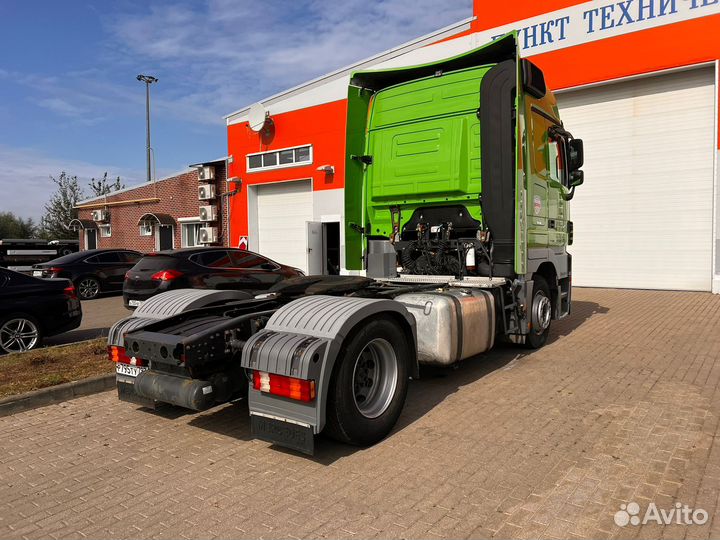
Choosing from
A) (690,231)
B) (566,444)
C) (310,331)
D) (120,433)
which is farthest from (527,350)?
(690,231)

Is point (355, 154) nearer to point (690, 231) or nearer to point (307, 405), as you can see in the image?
point (307, 405)

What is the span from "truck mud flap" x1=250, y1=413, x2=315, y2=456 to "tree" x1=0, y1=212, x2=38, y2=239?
5927cm

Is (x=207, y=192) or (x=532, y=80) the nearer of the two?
(x=532, y=80)

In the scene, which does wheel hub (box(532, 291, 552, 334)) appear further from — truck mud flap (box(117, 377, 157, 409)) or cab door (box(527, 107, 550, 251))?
truck mud flap (box(117, 377, 157, 409))

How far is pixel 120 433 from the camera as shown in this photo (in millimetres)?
4277

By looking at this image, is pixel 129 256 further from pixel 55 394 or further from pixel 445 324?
pixel 445 324

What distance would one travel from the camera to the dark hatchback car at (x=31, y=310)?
24.1 feet

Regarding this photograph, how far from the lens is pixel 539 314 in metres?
6.86

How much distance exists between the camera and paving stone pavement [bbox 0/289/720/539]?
9.45 feet

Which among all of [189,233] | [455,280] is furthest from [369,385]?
[189,233]

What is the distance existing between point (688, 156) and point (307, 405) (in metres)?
13.1

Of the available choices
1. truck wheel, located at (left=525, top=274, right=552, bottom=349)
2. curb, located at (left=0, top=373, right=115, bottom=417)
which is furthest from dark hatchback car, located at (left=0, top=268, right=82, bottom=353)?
truck wheel, located at (left=525, top=274, right=552, bottom=349)

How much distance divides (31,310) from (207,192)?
13943 millimetres

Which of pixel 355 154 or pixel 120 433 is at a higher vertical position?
pixel 355 154
